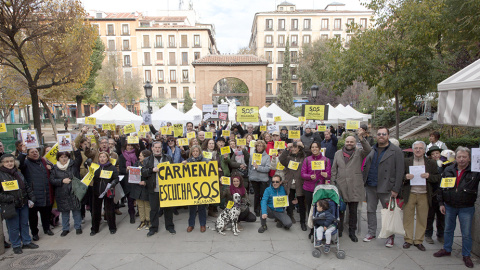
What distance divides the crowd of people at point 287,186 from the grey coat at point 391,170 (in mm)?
16

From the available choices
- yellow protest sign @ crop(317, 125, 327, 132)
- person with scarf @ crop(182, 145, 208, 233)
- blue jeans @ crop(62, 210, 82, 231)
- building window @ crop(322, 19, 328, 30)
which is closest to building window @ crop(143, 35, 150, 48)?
building window @ crop(322, 19, 328, 30)

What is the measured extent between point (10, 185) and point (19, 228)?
939 millimetres

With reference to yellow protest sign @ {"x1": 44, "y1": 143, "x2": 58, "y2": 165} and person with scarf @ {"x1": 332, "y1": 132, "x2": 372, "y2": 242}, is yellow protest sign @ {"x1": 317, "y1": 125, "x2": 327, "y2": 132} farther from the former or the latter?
yellow protest sign @ {"x1": 44, "y1": 143, "x2": 58, "y2": 165}

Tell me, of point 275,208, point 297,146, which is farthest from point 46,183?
point 297,146

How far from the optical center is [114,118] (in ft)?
47.8

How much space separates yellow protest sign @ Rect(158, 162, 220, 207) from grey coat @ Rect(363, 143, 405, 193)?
3187 mm

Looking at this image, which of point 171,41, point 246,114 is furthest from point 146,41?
point 246,114

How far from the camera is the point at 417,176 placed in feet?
15.9

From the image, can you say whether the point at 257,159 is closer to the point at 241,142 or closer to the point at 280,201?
the point at 280,201

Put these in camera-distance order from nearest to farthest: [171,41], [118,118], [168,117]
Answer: [118,118] → [168,117] → [171,41]

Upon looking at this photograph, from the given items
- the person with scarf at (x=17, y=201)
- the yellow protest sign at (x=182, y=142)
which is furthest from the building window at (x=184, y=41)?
the person with scarf at (x=17, y=201)

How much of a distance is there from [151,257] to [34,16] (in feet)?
34.1

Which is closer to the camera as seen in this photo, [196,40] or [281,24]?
[196,40]

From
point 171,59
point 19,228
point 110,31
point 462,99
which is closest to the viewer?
point 462,99
